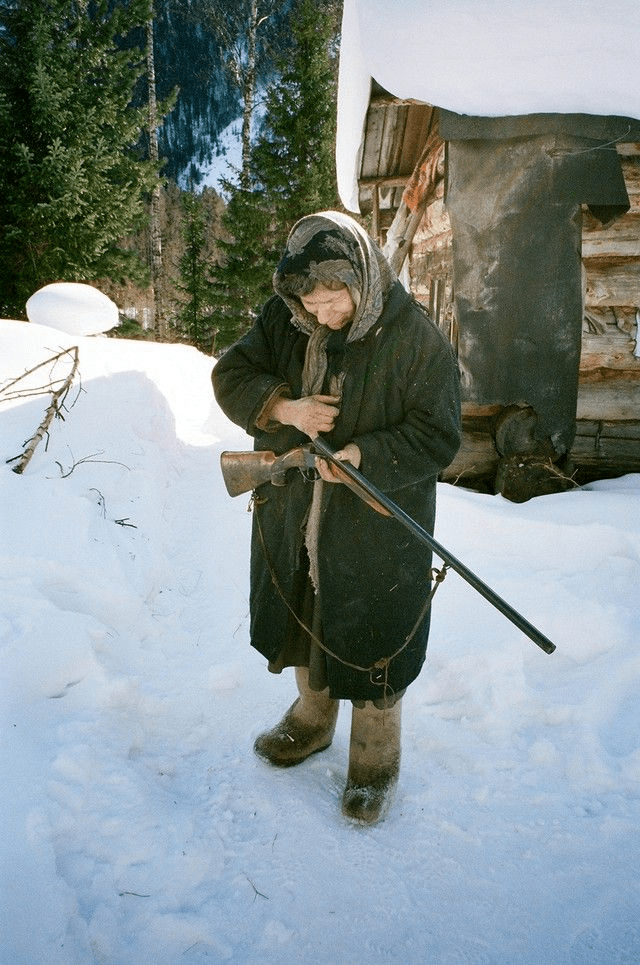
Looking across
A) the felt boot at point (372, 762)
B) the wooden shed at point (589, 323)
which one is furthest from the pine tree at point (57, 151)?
the felt boot at point (372, 762)

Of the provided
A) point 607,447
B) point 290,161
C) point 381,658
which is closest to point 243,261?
point 290,161

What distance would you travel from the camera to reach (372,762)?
6.20 feet

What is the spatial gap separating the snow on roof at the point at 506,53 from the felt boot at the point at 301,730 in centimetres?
351

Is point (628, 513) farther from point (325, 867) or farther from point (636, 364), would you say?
point (325, 867)

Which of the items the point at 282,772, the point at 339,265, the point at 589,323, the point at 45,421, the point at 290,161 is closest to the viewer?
the point at 339,265

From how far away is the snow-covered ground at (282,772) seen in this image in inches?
57.5

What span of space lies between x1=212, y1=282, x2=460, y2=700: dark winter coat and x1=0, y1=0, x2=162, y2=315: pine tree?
838cm

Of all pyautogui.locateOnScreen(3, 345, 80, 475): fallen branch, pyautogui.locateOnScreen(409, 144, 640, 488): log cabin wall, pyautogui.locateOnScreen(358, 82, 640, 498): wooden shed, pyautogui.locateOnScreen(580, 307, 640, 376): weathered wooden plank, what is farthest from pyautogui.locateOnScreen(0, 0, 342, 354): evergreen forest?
pyautogui.locateOnScreen(580, 307, 640, 376): weathered wooden plank

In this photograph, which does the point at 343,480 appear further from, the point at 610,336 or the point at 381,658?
the point at 610,336

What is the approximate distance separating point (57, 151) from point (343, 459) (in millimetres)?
9106

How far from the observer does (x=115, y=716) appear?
2.11m

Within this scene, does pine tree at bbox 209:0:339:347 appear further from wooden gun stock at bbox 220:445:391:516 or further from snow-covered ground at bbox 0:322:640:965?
wooden gun stock at bbox 220:445:391:516

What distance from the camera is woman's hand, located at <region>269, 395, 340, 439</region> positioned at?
1.58 meters

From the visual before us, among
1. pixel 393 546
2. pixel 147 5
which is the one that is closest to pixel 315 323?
pixel 393 546
